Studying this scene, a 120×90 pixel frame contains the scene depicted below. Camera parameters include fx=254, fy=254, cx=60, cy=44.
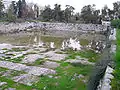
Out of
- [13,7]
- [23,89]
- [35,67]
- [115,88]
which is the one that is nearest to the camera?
[115,88]

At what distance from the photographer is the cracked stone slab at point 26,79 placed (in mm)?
17219

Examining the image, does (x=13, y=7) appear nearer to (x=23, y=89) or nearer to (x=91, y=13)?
(x=91, y=13)

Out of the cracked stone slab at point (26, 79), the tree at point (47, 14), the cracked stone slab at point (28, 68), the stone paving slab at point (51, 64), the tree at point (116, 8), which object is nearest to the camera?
the cracked stone slab at point (26, 79)

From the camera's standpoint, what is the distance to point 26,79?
58.8 ft

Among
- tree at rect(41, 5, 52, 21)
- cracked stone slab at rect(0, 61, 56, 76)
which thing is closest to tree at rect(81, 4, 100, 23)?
tree at rect(41, 5, 52, 21)

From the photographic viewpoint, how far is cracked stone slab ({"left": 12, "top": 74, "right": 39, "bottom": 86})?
17.2 m

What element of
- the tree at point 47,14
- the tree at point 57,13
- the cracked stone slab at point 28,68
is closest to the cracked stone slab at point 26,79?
the cracked stone slab at point 28,68

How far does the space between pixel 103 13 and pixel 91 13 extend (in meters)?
5.51

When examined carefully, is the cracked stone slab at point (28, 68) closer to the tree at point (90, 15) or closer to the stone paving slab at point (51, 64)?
the stone paving slab at point (51, 64)

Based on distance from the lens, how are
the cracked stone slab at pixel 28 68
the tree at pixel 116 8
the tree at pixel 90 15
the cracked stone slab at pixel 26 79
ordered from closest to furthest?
the cracked stone slab at pixel 26 79
the cracked stone slab at pixel 28 68
the tree at pixel 90 15
the tree at pixel 116 8

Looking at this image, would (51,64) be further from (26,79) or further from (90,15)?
(90,15)

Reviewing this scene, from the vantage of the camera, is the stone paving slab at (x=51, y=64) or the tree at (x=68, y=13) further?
the tree at (x=68, y=13)

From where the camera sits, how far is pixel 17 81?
17453 millimetres

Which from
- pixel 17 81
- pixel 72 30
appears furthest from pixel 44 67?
pixel 72 30
